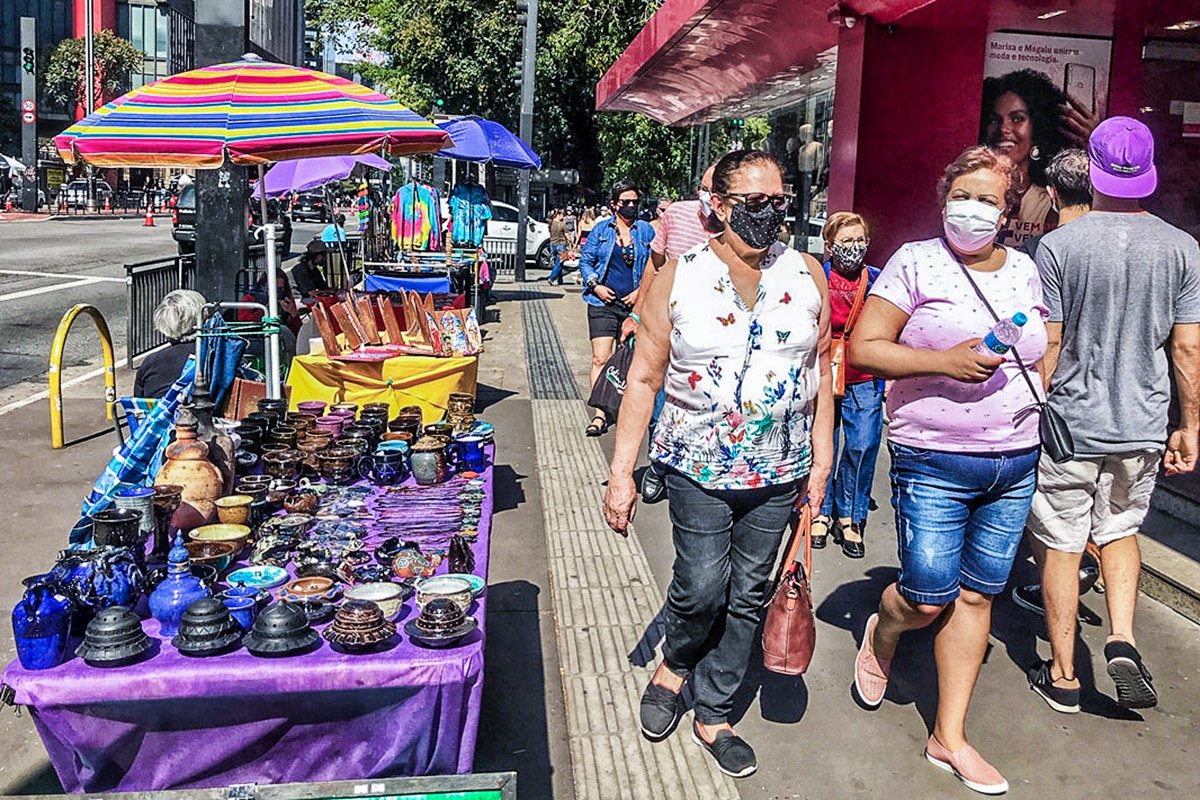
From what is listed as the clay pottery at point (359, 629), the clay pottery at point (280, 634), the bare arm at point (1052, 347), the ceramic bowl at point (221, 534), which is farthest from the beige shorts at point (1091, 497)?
the ceramic bowl at point (221, 534)

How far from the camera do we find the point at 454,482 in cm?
498

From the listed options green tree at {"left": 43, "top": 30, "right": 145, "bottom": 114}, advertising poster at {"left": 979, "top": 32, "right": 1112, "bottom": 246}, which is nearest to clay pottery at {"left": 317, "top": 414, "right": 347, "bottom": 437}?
advertising poster at {"left": 979, "top": 32, "right": 1112, "bottom": 246}

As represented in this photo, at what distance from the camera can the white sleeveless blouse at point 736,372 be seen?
3504mm

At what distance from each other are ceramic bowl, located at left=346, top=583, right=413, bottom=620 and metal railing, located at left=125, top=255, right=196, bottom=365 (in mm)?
7747

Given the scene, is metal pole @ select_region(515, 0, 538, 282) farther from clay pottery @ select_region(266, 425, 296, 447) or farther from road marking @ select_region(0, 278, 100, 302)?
clay pottery @ select_region(266, 425, 296, 447)

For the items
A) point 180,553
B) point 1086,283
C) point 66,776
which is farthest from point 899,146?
point 66,776

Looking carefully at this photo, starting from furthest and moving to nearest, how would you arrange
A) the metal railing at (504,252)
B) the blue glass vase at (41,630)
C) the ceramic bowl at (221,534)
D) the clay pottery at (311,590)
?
the metal railing at (504,252)
the ceramic bowl at (221,534)
the clay pottery at (311,590)
the blue glass vase at (41,630)

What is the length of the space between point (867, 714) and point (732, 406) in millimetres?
1531

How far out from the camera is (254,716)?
3154 millimetres

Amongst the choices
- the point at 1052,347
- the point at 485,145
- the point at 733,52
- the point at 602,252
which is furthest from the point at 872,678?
the point at 485,145

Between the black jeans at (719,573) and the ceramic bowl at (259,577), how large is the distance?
50.9 inches

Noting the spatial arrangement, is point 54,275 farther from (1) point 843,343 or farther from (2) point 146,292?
(1) point 843,343

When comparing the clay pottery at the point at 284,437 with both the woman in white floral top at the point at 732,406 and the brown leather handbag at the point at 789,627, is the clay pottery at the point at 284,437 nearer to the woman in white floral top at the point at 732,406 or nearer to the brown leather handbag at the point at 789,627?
the woman in white floral top at the point at 732,406

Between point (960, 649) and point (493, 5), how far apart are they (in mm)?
24404
